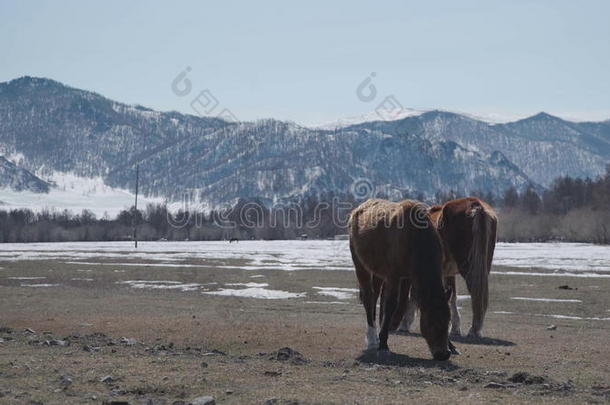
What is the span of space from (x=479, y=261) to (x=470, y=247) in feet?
1.25

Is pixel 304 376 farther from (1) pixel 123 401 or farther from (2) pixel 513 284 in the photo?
(2) pixel 513 284

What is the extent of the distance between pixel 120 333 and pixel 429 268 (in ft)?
25.3

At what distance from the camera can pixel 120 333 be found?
56.2 ft

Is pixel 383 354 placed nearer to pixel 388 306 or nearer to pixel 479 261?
pixel 388 306

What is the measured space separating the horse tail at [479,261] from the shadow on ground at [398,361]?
3510 mm

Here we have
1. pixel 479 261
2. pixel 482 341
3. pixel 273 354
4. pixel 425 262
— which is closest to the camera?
pixel 425 262

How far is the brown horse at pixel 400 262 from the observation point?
42.5ft

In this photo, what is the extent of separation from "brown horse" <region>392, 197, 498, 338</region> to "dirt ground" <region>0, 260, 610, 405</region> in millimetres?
906

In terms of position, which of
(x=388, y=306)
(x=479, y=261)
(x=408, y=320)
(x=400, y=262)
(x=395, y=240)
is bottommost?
(x=408, y=320)

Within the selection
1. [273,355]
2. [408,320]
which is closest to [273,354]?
[273,355]

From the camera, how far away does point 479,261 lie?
1689 cm

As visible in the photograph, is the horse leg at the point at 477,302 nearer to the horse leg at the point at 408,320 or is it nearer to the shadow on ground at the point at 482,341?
the shadow on ground at the point at 482,341

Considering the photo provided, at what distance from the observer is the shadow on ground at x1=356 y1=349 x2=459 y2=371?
12758mm

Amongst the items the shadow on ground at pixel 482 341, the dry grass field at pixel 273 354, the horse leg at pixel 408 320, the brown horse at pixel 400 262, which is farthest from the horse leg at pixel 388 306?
the horse leg at pixel 408 320
